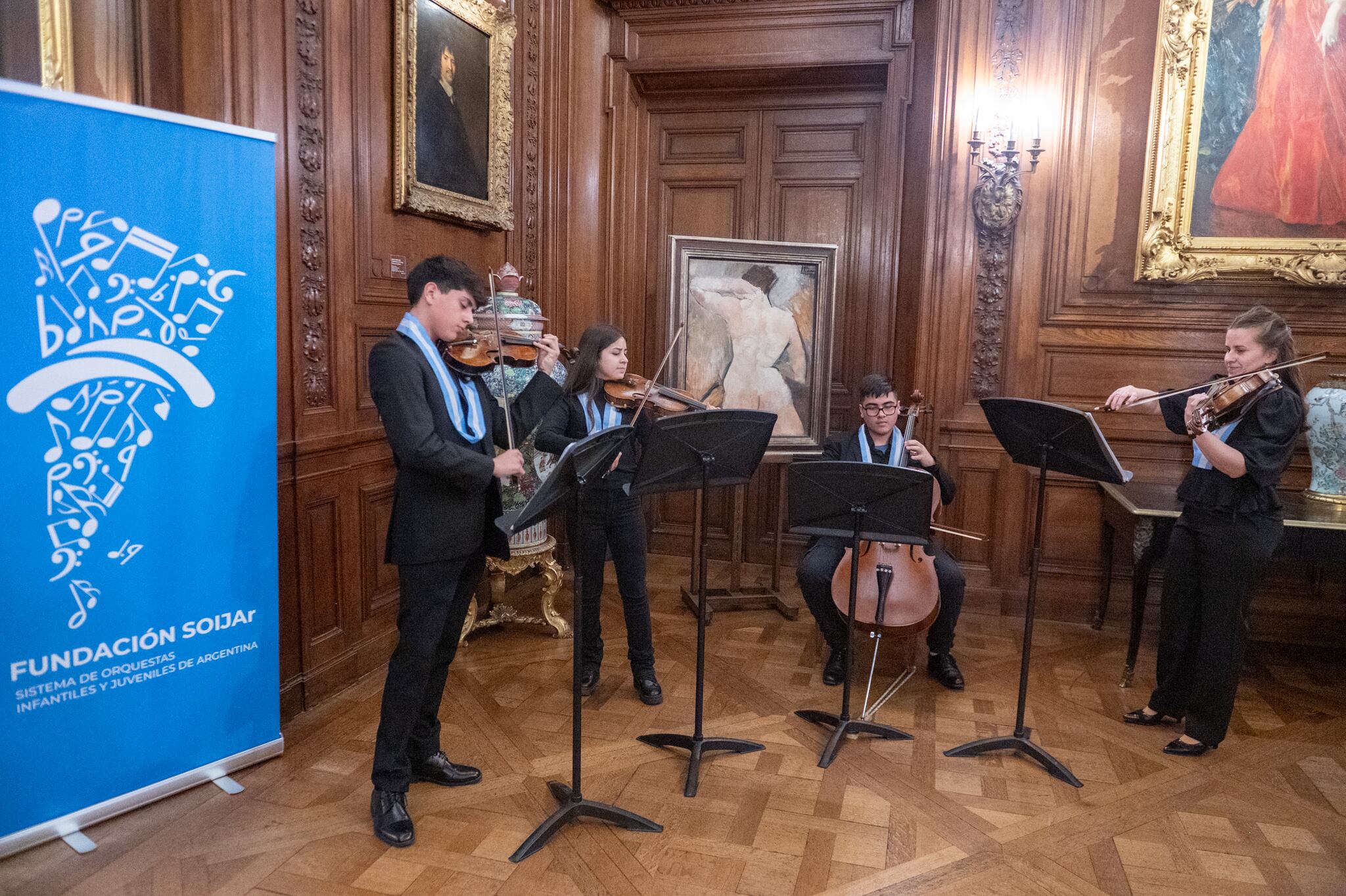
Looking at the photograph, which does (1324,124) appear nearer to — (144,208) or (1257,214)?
(1257,214)

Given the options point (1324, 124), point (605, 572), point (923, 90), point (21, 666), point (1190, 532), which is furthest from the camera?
point (605, 572)

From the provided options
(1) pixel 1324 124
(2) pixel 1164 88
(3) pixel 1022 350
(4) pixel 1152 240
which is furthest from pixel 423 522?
(1) pixel 1324 124

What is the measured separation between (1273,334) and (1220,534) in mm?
704

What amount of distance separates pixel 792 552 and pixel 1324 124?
3.45m

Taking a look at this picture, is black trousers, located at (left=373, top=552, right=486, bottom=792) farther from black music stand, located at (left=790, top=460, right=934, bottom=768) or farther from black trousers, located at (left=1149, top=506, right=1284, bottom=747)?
black trousers, located at (left=1149, top=506, right=1284, bottom=747)

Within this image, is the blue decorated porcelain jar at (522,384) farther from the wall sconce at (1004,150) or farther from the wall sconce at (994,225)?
the wall sconce at (1004,150)

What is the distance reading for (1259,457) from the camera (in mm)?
3025

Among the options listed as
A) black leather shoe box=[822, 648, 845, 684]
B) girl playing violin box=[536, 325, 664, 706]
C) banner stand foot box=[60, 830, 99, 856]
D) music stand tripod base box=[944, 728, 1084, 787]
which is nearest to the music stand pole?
music stand tripod base box=[944, 728, 1084, 787]

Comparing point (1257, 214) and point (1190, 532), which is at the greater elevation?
point (1257, 214)

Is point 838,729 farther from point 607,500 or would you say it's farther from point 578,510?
point 578,510

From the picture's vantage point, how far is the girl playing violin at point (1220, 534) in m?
3.03

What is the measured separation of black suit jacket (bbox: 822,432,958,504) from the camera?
12.9 feet

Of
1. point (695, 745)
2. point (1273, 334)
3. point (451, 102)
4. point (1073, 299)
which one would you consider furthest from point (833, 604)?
point (451, 102)

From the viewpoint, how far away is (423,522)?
2.54 metres
